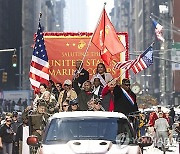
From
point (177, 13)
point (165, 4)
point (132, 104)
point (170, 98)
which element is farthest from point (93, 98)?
point (165, 4)

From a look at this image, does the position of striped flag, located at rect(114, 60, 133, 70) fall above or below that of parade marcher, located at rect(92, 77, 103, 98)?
above

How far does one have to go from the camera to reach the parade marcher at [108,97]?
13.6 metres

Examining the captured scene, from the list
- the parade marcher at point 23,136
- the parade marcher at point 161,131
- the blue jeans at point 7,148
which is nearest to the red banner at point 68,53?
the blue jeans at point 7,148

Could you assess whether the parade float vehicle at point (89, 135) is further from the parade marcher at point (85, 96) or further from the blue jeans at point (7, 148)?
the blue jeans at point (7, 148)

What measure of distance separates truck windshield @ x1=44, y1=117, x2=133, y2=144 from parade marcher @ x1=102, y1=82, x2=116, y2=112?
3.24 m

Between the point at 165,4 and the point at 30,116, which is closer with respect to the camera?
the point at 30,116

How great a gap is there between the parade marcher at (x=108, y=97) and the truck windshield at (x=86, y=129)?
10.6ft

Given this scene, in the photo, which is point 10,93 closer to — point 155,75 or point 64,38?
point 64,38

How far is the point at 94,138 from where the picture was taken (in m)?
9.79

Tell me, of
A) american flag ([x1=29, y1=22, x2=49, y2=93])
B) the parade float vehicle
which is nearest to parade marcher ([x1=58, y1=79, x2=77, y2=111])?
american flag ([x1=29, y1=22, x2=49, y2=93])

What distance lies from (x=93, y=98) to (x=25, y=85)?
4940 inches

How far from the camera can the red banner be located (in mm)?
20031

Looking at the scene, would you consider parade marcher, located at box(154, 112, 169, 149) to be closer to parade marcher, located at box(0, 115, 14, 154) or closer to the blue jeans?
the blue jeans

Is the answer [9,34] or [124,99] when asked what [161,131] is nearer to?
[124,99]
